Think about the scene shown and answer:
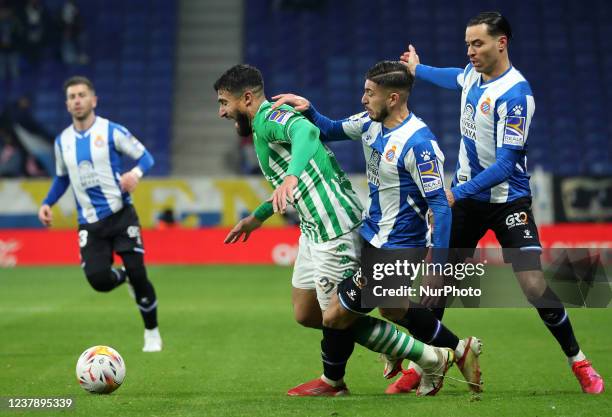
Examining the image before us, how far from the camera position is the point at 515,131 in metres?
5.80

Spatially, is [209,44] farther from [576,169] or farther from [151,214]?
[576,169]

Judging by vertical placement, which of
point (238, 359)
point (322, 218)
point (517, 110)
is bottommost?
point (238, 359)

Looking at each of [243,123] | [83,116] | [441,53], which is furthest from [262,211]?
[441,53]

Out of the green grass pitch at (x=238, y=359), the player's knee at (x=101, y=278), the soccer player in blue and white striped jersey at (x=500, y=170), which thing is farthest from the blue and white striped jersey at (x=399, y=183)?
the player's knee at (x=101, y=278)

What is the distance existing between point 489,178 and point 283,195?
1.42 metres

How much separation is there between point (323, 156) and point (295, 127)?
0.44m

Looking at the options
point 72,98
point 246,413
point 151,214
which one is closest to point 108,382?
point 246,413

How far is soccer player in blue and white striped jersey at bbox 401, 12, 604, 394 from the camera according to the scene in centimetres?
582

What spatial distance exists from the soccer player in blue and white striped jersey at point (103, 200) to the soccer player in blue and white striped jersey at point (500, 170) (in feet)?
9.59

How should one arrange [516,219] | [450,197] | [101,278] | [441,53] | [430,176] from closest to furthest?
[430,176] < [450,197] < [516,219] < [101,278] < [441,53]

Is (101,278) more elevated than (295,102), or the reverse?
(295,102)

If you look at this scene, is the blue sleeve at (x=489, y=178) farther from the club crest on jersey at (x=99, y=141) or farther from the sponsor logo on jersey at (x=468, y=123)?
the club crest on jersey at (x=99, y=141)

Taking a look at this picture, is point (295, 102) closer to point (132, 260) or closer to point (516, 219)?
point (516, 219)

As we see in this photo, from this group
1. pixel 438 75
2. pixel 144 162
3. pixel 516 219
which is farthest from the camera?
pixel 144 162
